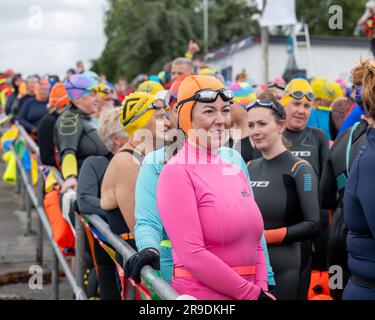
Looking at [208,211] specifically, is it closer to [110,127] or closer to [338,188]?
[110,127]

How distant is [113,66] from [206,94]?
62.9m

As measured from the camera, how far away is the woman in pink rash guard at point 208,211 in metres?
2.58

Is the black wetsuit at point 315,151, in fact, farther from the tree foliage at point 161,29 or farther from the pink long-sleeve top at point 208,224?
the tree foliage at point 161,29

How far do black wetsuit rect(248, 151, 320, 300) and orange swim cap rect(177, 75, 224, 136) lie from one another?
3.90 feet

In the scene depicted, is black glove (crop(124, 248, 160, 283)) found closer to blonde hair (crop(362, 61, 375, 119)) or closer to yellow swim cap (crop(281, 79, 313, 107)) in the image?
blonde hair (crop(362, 61, 375, 119))

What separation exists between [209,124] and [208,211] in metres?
0.40

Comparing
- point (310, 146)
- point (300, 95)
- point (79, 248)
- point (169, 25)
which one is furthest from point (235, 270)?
point (169, 25)

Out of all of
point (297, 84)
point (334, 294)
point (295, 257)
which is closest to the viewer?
point (295, 257)

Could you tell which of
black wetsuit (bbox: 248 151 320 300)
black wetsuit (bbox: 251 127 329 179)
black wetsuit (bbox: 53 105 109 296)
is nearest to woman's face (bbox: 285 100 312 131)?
black wetsuit (bbox: 251 127 329 179)
